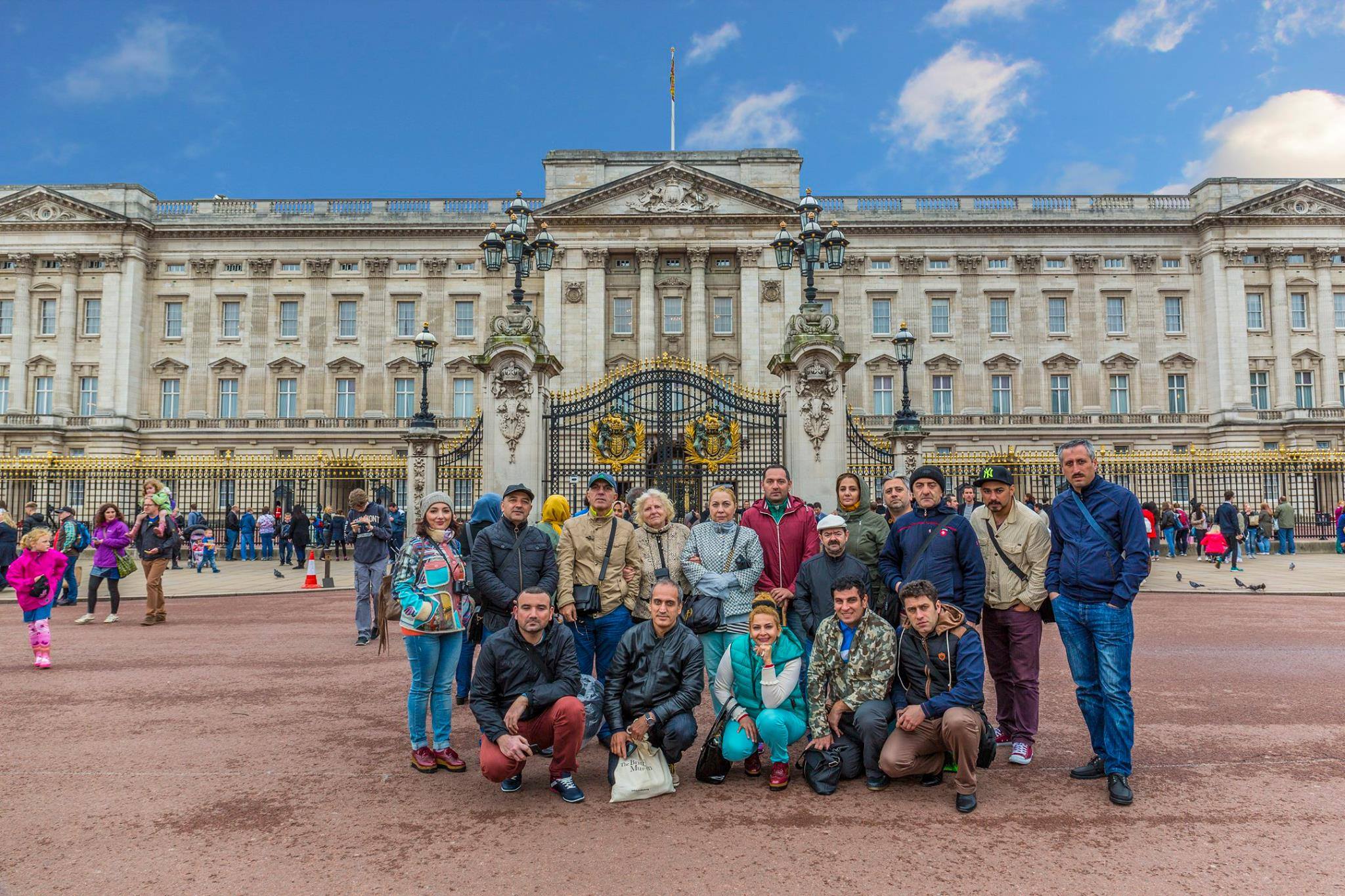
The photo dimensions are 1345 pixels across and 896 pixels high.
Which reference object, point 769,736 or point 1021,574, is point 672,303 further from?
point 769,736

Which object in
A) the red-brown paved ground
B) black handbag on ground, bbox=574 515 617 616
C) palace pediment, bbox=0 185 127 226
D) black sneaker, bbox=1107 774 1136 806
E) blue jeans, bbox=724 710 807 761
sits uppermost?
palace pediment, bbox=0 185 127 226

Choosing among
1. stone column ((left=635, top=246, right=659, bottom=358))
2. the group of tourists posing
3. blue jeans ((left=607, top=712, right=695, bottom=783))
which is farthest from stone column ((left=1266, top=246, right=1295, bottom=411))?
blue jeans ((left=607, top=712, right=695, bottom=783))

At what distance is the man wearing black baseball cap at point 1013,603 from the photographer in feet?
19.3

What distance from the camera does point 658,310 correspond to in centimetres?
4566

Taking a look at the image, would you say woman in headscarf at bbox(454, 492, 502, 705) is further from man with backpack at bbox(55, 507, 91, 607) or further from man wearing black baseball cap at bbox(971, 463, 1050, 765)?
man with backpack at bbox(55, 507, 91, 607)

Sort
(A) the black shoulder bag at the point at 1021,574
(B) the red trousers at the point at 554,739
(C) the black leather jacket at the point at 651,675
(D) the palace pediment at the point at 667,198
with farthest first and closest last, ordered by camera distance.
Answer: (D) the palace pediment at the point at 667,198 < (A) the black shoulder bag at the point at 1021,574 < (C) the black leather jacket at the point at 651,675 < (B) the red trousers at the point at 554,739

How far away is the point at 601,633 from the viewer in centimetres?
666

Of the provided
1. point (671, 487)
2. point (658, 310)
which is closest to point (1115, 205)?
point (658, 310)

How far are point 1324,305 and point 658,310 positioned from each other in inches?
1446

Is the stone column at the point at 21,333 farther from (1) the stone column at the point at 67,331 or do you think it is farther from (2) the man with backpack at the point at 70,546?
(2) the man with backpack at the point at 70,546

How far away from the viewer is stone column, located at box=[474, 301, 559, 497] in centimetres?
1502

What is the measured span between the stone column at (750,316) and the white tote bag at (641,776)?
38.9m

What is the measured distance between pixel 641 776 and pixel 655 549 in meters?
1.97

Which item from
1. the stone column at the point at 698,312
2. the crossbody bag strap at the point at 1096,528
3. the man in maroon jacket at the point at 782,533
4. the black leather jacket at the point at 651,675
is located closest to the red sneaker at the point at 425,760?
the black leather jacket at the point at 651,675
